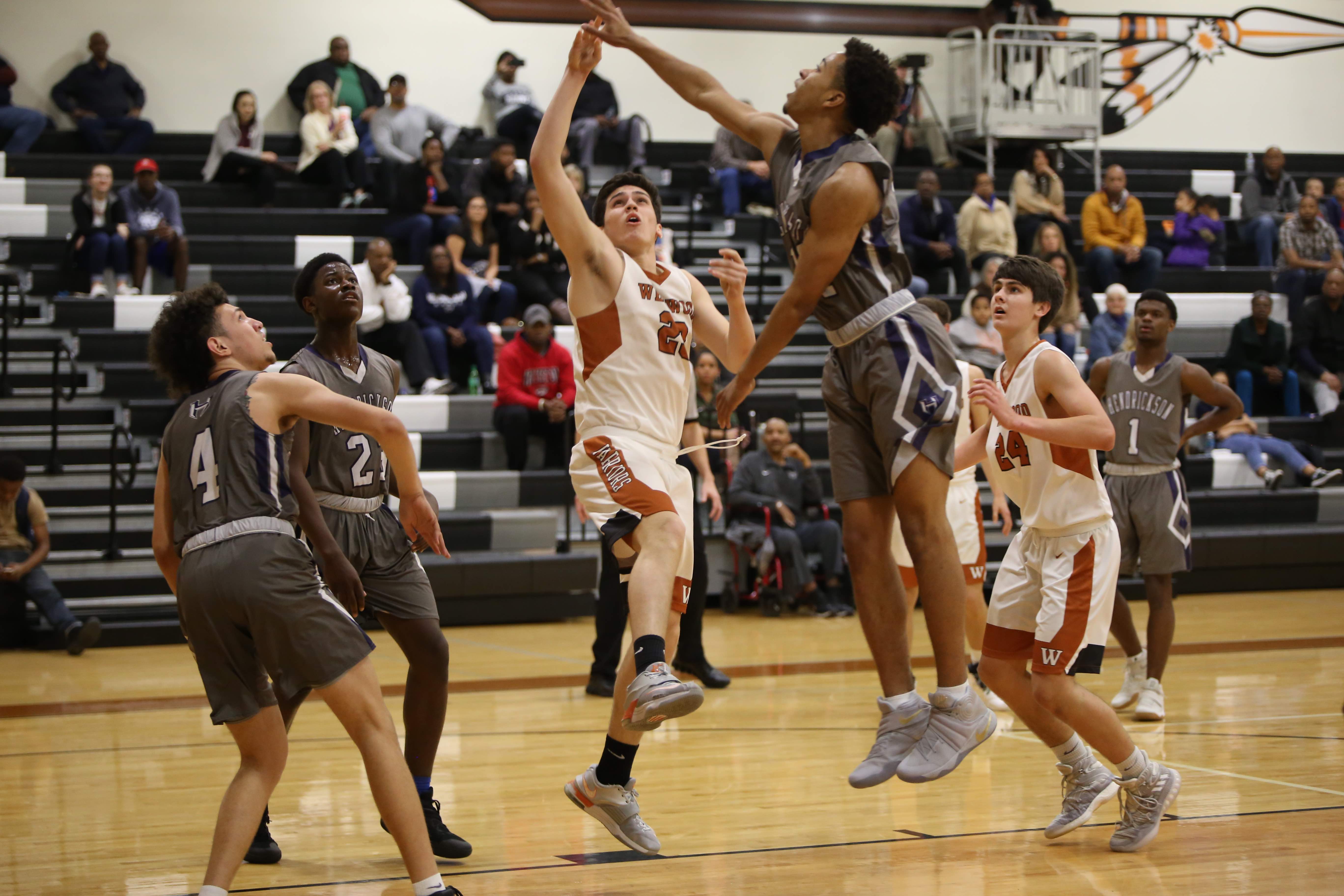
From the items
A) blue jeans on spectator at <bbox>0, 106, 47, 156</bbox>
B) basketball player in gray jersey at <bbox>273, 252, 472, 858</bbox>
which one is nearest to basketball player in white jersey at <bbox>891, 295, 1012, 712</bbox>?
basketball player in gray jersey at <bbox>273, 252, 472, 858</bbox>

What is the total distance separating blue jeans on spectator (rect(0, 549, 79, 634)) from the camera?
8469mm

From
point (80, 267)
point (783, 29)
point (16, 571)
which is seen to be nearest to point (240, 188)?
point (80, 267)

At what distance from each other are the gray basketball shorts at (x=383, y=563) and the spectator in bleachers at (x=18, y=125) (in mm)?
10226

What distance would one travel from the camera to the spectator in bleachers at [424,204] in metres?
11.9

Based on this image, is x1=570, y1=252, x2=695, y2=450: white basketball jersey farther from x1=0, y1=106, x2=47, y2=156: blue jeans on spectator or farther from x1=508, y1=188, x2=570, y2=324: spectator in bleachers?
x1=0, y1=106, x2=47, y2=156: blue jeans on spectator

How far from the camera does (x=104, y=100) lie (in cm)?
1331

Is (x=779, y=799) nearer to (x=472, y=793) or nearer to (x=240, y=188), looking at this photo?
(x=472, y=793)

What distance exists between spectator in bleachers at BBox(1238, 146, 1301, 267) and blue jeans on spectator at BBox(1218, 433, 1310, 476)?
3.67m

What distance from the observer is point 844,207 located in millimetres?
3906

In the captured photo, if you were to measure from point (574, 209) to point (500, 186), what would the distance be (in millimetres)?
8797

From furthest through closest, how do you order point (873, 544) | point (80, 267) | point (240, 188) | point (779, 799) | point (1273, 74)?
point (1273, 74) < point (240, 188) < point (80, 267) < point (779, 799) < point (873, 544)

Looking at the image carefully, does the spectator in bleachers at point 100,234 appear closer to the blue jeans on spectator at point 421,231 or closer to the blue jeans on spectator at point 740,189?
the blue jeans on spectator at point 421,231

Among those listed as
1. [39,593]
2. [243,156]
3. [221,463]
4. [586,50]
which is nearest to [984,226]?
[243,156]

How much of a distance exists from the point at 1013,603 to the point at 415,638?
1915 millimetres
